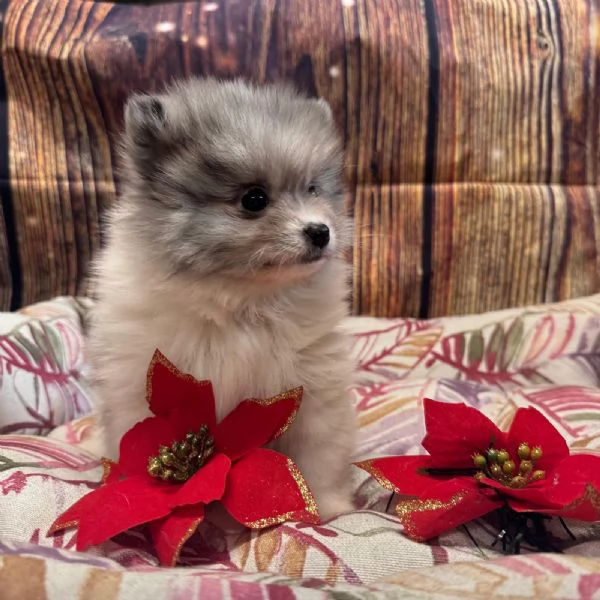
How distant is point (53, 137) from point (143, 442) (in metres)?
1.11

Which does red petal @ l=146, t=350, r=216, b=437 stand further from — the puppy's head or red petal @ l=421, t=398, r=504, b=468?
red petal @ l=421, t=398, r=504, b=468

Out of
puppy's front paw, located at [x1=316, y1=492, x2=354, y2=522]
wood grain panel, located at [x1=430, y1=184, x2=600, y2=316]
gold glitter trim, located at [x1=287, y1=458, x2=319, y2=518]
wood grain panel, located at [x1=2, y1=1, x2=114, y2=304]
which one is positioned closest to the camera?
gold glitter trim, located at [x1=287, y1=458, x2=319, y2=518]

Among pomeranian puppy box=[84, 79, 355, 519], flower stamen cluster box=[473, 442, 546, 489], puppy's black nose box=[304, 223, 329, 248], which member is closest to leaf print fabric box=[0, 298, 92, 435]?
pomeranian puppy box=[84, 79, 355, 519]

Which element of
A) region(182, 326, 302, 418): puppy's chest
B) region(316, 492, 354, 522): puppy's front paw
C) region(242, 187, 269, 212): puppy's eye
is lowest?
Answer: region(316, 492, 354, 522): puppy's front paw

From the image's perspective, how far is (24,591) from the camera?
706 millimetres

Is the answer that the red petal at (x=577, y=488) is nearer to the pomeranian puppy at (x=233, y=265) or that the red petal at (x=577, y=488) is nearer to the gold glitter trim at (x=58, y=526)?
the pomeranian puppy at (x=233, y=265)

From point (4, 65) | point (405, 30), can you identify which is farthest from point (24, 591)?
point (405, 30)

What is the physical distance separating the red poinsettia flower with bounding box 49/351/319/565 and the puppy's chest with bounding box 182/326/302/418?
1.7 inches

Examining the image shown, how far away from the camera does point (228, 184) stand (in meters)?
1.00

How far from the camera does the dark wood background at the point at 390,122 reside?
5.73ft

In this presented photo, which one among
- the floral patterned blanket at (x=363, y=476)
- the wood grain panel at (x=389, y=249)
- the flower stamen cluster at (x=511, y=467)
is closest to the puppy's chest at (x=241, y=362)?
the floral patterned blanket at (x=363, y=476)

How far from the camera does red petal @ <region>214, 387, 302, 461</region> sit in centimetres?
105

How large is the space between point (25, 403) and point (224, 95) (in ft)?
2.85

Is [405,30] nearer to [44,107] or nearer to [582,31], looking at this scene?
[582,31]
